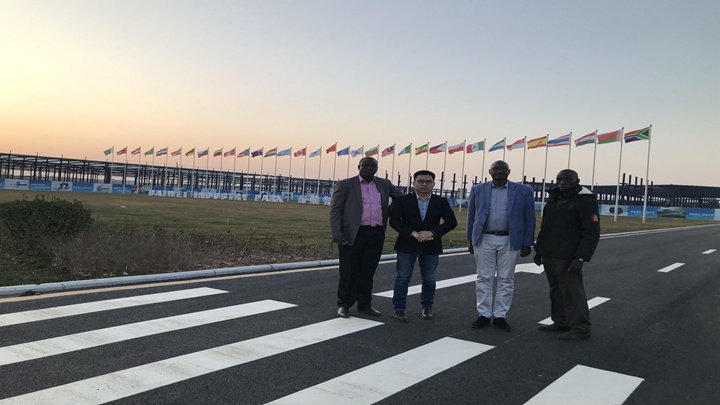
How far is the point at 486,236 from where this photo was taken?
20.4 ft

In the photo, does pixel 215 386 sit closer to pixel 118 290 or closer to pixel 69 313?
pixel 69 313

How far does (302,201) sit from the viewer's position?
74500 millimetres

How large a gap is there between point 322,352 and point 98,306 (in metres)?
3.32

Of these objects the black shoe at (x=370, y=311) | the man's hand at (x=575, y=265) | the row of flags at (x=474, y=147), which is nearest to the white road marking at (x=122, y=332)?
the black shoe at (x=370, y=311)

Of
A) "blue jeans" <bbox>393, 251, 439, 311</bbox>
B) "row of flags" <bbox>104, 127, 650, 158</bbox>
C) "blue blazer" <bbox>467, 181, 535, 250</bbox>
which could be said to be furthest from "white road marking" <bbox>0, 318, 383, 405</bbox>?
"row of flags" <bbox>104, 127, 650, 158</bbox>

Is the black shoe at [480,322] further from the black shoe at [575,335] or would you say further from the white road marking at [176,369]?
the white road marking at [176,369]

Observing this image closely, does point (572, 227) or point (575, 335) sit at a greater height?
point (572, 227)

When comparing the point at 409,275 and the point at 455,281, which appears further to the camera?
the point at 455,281

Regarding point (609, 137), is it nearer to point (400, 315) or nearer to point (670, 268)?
point (670, 268)

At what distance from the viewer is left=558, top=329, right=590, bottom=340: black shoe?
19.0 feet

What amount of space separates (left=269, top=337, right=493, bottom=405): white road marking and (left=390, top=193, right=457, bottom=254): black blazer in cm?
134

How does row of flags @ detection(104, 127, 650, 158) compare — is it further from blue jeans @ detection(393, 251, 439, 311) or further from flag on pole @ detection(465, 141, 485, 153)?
blue jeans @ detection(393, 251, 439, 311)

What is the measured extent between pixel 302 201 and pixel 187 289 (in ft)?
220

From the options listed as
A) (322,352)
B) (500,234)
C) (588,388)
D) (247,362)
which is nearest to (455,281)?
(500,234)
